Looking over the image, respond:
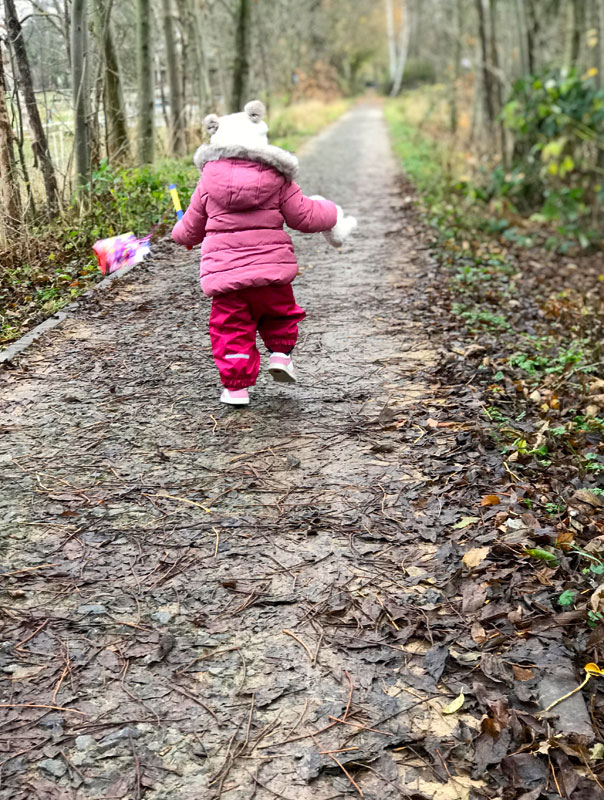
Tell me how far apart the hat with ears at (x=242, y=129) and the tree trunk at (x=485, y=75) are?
11627 mm

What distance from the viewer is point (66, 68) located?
8586 millimetres

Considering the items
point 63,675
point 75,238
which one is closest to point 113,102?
point 75,238

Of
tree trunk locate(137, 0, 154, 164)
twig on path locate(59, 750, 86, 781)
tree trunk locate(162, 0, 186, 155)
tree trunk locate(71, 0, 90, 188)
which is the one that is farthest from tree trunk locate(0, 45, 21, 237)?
twig on path locate(59, 750, 86, 781)

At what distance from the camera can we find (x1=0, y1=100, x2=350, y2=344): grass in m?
6.51

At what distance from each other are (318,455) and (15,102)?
18.8ft

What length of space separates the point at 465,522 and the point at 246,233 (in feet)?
6.75

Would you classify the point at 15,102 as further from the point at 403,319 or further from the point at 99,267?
the point at 403,319

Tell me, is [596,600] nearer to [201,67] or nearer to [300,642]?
[300,642]

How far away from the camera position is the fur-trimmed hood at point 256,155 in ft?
13.7

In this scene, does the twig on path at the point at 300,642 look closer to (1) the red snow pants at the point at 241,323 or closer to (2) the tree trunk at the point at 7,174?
(1) the red snow pants at the point at 241,323

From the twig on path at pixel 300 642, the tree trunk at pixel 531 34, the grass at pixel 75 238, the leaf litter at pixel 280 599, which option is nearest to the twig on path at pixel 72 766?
the leaf litter at pixel 280 599

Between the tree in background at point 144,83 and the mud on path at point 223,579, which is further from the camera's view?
the tree in background at point 144,83

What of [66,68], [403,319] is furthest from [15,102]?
[403,319]

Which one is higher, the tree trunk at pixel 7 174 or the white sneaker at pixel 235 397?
the tree trunk at pixel 7 174
